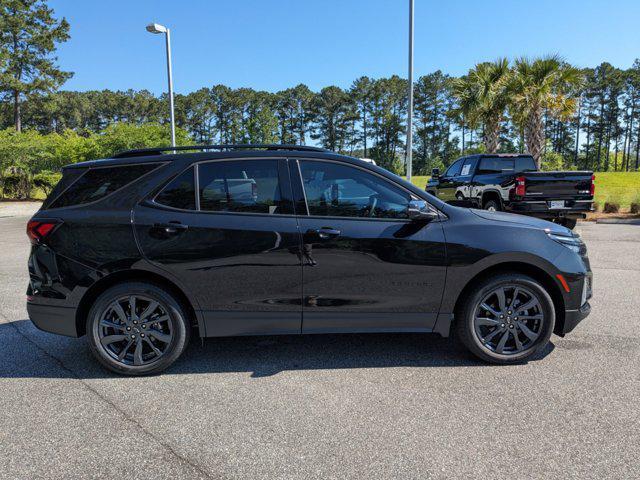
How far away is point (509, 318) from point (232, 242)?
7.55ft

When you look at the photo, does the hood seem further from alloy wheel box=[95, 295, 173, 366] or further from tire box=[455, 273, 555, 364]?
alloy wheel box=[95, 295, 173, 366]

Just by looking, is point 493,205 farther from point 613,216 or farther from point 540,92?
point 540,92

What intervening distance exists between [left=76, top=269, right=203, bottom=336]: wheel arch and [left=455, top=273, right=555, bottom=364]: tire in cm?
216

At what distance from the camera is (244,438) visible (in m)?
2.85

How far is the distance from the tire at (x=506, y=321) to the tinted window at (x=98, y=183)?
111 inches

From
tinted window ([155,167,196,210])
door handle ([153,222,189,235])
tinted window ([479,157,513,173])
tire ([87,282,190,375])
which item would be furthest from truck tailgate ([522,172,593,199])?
tire ([87,282,190,375])

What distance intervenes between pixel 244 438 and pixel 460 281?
6.58 ft

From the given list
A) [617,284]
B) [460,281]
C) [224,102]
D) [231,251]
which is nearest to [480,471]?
[460,281]

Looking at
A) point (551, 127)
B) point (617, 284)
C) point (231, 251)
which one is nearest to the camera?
point (231, 251)

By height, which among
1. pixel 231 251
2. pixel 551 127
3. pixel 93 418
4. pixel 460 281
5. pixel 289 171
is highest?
pixel 551 127

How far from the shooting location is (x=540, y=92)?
20156 millimetres

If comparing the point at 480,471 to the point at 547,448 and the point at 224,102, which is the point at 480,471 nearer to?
the point at 547,448

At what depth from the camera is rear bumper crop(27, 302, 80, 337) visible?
3.72 meters

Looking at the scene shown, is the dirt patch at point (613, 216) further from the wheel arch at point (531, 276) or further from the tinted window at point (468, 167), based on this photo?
the wheel arch at point (531, 276)
